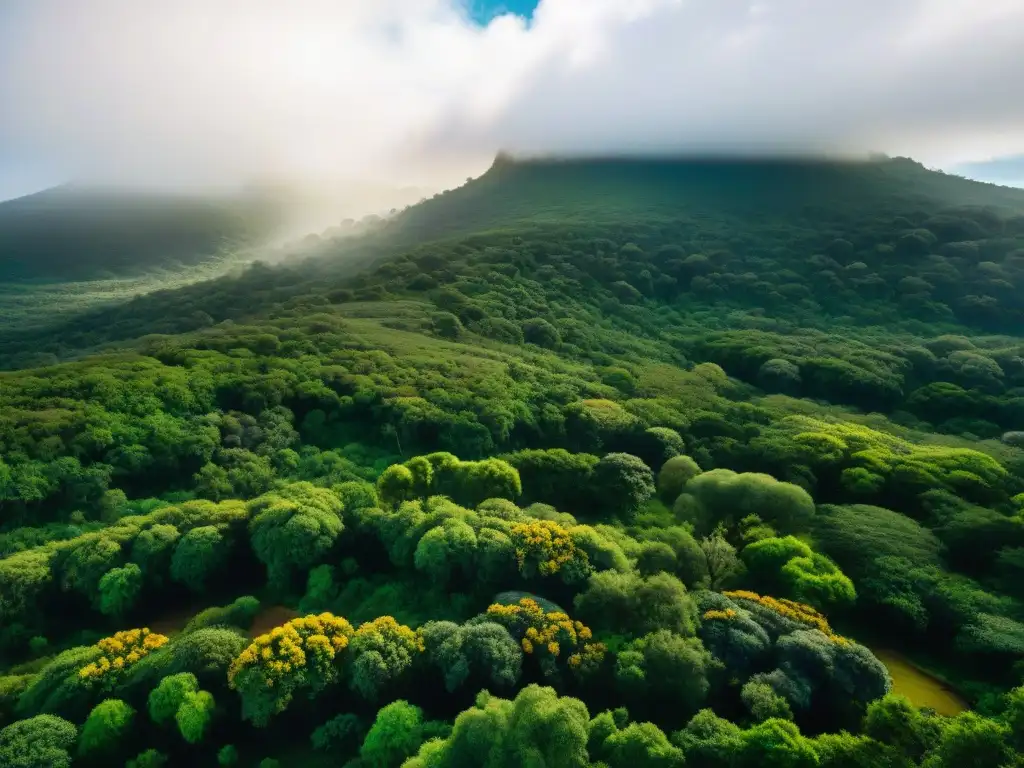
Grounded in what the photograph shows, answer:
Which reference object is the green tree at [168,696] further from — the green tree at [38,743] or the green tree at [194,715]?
the green tree at [38,743]

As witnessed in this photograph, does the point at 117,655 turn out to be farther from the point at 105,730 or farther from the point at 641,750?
the point at 641,750

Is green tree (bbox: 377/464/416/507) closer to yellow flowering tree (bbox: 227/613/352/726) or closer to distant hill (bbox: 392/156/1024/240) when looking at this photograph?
yellow flowering tree (bbox: 227/613/352/726)

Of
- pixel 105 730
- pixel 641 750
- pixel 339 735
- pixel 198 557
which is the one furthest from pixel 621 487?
pixel 105 730

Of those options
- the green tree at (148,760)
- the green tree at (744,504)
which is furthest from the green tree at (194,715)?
the green tree at (744,504)

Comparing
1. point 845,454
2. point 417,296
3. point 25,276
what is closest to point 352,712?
point 845,454

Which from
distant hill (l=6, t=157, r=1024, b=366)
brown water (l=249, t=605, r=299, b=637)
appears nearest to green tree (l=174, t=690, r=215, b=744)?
brown water (l=249, t=605, r=299, b=637)

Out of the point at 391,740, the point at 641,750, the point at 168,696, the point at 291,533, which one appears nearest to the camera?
the point at 641,750

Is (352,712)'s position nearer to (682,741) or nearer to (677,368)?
(682,741)

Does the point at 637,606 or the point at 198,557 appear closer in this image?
the point at 637,606
